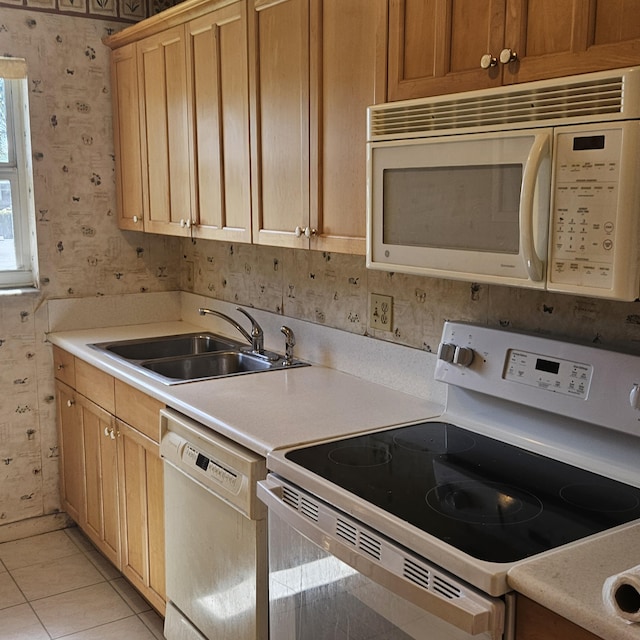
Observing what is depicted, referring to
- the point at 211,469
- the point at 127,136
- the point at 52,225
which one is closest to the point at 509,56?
the point at 211,469

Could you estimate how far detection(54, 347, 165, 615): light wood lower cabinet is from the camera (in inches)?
100

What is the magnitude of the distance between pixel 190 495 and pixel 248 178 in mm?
1032

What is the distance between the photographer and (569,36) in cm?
136

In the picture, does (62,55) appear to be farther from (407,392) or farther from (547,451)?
(547,451)

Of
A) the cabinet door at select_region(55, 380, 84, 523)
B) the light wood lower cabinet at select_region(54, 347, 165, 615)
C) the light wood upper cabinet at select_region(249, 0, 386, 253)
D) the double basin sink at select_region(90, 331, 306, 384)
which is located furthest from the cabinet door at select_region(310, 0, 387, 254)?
the cabinet door at select_region(55, 380, 84, 523)

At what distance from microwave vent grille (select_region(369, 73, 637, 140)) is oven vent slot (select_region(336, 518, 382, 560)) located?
0.83m

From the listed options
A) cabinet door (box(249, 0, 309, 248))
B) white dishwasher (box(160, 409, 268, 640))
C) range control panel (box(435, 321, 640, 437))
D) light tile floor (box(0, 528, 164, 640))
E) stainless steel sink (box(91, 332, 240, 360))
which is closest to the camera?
range control panel (box(435, 321, 640, 437))

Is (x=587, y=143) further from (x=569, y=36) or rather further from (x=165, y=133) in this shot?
(x=165, y=133)

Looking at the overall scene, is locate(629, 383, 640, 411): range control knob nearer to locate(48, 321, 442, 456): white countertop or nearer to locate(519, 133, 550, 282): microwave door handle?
locate(519, 133, 550, 282): microwave door handle

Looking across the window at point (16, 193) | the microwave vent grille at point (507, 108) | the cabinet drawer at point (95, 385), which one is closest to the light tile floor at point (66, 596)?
the cabinet drawer at point (95, 385)

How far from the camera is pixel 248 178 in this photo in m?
2.49

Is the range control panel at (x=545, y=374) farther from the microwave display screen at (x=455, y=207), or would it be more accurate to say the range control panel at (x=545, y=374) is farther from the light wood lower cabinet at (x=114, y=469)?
the light wood lower cabinet at (x=114, y=469)

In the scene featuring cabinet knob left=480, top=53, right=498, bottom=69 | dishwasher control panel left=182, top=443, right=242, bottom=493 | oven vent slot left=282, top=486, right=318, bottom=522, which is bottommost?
dishwasher control panel left=182, top=443, right=242, bottom=493

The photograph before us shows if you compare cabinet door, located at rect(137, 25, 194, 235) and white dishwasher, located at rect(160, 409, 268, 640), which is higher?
cabinet door, located at rect(137, 25, 194, 235)
